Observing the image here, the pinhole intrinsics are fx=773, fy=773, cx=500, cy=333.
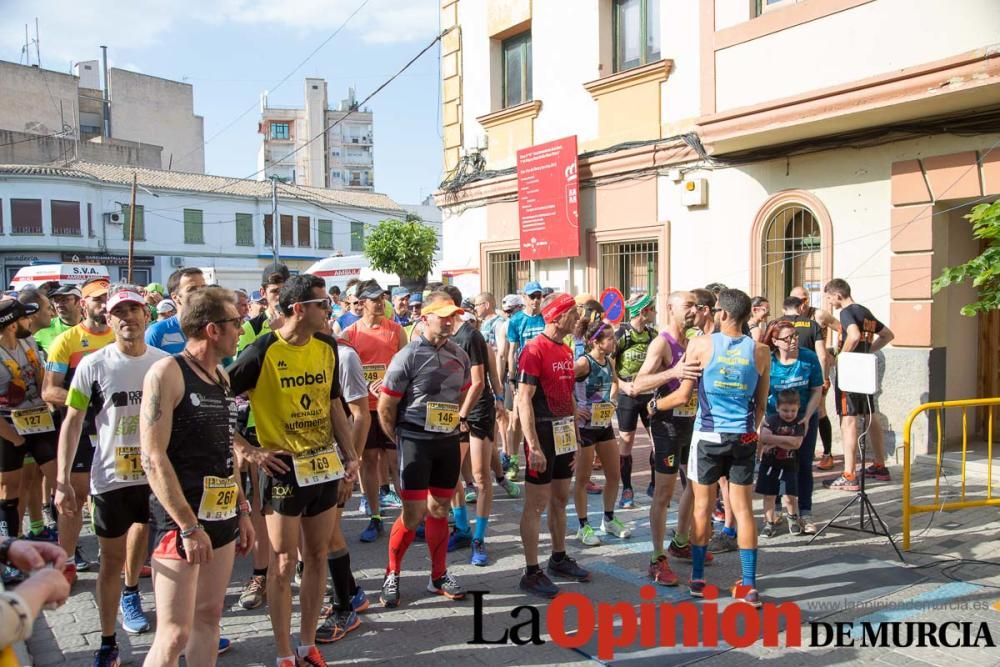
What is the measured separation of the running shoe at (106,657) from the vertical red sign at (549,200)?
9576mm

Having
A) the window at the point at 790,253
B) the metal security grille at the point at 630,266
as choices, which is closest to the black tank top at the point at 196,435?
the window at the point at 790,253

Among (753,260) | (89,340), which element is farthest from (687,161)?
(89,340)

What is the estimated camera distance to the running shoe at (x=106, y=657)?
13.2 feet

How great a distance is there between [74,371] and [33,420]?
623 millimetres

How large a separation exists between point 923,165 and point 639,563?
5.54 metres

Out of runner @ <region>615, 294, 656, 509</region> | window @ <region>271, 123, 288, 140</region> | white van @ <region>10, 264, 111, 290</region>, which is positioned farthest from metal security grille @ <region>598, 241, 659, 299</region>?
window @ <region>271, 123, 288, 140</region>

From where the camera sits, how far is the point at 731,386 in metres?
4.81

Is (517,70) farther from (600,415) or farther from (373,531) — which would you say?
(373,531)

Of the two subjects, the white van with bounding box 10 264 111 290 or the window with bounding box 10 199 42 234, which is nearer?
the white van with bounding box 10 264 111 290

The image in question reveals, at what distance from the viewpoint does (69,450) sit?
420 cm

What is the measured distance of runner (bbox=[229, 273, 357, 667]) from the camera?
3.78 m

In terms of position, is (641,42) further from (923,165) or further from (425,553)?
(425,553)

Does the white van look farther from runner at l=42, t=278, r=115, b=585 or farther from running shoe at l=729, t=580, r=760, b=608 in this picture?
running shoe at l=729, t=580, r=760, b=608

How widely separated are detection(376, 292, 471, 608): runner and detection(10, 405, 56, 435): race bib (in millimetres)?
2501
